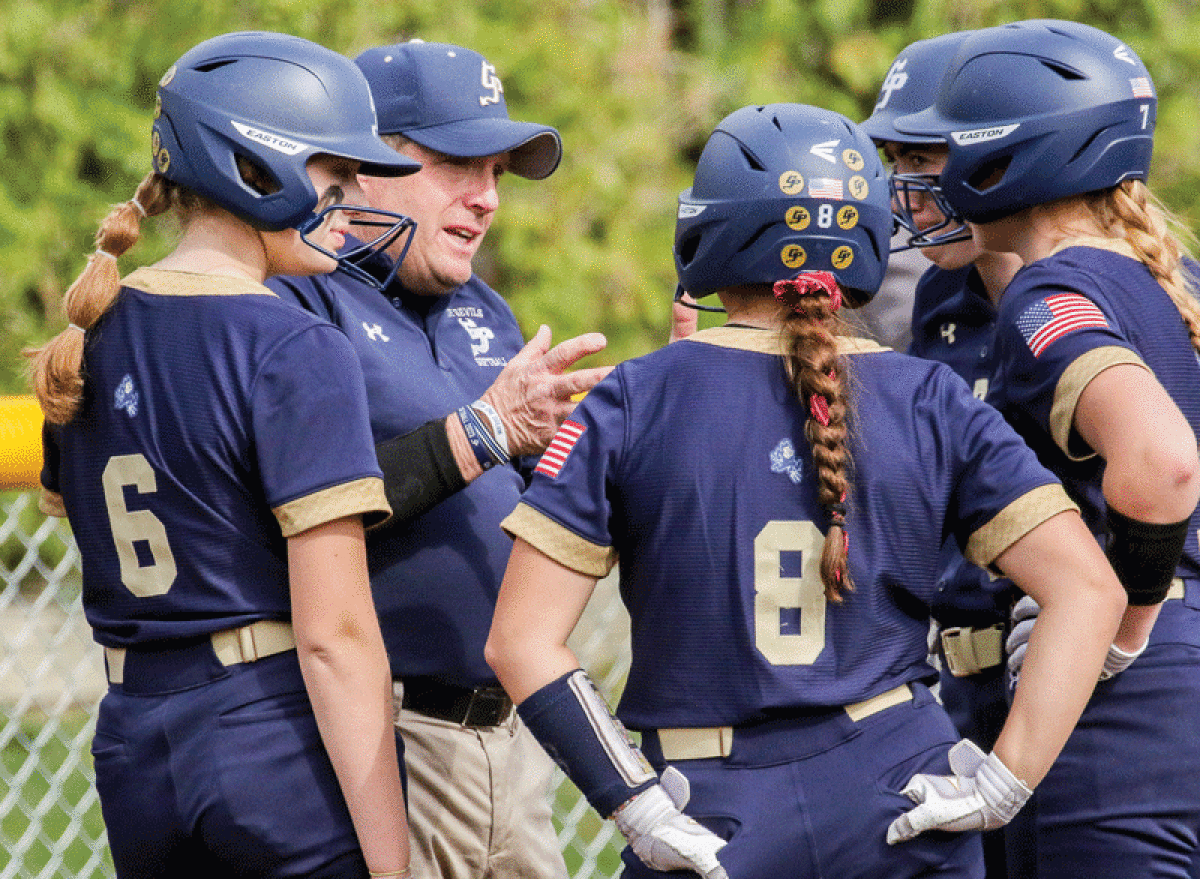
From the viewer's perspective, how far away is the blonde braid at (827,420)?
2.43 metres

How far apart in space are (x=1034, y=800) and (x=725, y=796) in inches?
33.6

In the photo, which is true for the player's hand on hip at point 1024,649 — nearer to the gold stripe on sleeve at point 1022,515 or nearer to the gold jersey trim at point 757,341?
the gold stripe on sleeve at point 1022,515

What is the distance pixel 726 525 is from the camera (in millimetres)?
2465

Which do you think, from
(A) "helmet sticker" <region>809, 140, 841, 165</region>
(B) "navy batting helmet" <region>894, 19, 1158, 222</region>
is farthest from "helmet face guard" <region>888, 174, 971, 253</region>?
(A) "helmet sticker" <region>809, 140, 841, 165</region>

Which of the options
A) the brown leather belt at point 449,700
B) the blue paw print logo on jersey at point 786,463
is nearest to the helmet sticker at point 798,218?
the blue paw print logo on jersey at point 786,463

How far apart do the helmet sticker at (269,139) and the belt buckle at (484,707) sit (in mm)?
1263

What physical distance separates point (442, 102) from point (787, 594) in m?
1.67

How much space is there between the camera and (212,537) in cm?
254

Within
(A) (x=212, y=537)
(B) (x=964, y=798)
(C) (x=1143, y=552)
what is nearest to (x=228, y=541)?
Answer: (A) (x=212, y=537)

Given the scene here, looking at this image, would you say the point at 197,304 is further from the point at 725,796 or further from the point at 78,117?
the point at 78,117

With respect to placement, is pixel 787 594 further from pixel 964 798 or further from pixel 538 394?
pixel 538 394

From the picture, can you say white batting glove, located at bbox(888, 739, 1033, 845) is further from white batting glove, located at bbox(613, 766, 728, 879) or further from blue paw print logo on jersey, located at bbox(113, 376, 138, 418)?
blue paw print logo on jersey, located at bbox(113, 376, 138, 418)

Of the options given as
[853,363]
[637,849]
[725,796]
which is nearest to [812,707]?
[725,796]

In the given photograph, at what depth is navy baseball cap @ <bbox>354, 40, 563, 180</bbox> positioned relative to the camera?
11.6 feet
